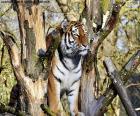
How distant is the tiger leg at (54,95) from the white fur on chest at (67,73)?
9cm

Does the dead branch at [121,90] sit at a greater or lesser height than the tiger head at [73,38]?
lesser

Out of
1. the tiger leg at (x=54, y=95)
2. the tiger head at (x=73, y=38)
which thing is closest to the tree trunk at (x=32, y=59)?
the tiger leg at (x=54, y=95)

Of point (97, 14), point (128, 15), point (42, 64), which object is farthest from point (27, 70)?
point (128, 15)

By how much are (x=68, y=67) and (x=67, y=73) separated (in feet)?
0.35

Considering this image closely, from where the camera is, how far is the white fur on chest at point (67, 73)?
18.7 feet

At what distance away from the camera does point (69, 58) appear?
577 centimetres

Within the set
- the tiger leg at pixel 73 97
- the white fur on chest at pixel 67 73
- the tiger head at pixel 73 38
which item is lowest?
the tiger leg at pixel 73 97

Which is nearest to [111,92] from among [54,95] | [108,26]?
[108,26]

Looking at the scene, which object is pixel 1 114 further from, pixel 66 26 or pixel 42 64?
pixel 66 26

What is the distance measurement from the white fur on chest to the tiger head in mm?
114

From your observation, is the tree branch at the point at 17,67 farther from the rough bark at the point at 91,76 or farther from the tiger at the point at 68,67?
the rough bark at the point at 91,76

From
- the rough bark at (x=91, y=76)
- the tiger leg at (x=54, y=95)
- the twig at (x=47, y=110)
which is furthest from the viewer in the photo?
the tiger leg at (x=54, y=95)

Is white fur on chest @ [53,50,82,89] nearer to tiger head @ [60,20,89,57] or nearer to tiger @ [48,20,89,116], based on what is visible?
tiger @ [48,20,89,116]

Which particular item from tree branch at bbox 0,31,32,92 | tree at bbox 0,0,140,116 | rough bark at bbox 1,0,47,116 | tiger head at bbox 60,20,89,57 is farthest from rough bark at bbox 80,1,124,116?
tree branch at bbox 0,31,32,92
